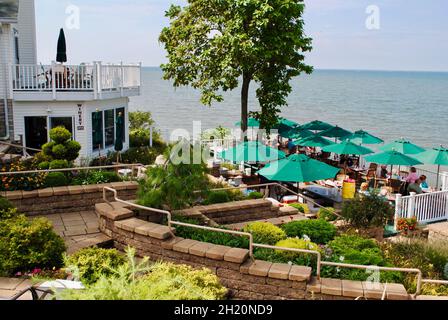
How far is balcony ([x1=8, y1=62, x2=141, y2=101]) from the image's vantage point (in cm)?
1639

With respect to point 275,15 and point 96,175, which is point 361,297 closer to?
point 96,175

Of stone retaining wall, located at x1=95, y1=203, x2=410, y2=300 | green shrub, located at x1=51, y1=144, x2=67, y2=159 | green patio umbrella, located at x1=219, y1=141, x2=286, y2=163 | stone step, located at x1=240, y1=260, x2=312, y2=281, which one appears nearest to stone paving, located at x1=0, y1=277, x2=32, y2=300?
stone retaining wall, located at x1=95, y1=203, x2=410, y2=300

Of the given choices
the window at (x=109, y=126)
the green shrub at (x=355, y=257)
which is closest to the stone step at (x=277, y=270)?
the green shrub at (x=355, y=257)

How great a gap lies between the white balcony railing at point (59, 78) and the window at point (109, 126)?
137 cm

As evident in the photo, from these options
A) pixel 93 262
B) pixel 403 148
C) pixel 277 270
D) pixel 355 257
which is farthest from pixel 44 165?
pixel 403 148

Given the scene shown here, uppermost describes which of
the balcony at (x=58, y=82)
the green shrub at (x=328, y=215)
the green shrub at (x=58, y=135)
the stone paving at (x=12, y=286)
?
the balcony at (x=58, y=82)

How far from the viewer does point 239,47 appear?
60.2 ft

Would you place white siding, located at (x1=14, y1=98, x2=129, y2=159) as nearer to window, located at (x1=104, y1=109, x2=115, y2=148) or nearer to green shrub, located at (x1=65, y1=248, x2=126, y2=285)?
window, located at (x1=104, y1=109, x2=115, y2=148)

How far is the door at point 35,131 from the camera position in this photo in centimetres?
1697

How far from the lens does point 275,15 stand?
17.8 m

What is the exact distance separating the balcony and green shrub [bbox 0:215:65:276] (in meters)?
10.2

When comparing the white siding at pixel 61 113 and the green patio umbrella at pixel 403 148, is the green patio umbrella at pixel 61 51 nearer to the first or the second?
the white siding at pixel 61 113

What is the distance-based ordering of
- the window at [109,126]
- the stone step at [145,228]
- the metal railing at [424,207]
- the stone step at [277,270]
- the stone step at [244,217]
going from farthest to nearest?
the window at [109,126], the metal railing at [424,207], the stone step at [244,217], the stone step at [145,228], the stone step at [277,270]

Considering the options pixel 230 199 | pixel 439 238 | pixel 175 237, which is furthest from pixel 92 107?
pixel 439 238
